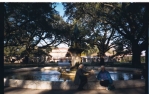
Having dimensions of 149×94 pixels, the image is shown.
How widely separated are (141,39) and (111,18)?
329 centimetres

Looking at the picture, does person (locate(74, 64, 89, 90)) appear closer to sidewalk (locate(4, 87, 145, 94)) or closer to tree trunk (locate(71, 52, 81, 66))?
sidewalk (locate(4, 87, 145, 94))

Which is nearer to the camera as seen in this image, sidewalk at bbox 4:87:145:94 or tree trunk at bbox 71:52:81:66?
sidewalk at bbox 4:87:145:94

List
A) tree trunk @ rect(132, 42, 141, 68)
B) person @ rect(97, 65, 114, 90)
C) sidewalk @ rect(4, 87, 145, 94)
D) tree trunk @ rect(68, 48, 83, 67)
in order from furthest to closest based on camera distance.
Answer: tree trunk @ rect(132, 42, 141, 68) → tree trunk @ rect(68, 48, 83, 67) → person @ rect(97, 65, 114, 90) → sidewalk @ rect(4, 87, 145, 94)

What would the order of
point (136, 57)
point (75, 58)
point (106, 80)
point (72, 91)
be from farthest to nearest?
point (136, 57), point (75, 58), point (106, 80), point (72, 91)

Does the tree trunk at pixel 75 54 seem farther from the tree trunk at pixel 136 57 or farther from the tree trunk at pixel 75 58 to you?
the tree trunk at pixel 136 57

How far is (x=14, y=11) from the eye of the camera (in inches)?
709

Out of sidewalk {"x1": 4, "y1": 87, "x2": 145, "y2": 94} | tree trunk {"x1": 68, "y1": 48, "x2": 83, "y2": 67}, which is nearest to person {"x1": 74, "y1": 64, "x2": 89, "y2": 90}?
sidewalk {"x1": 4, "y1": 87, "x2": 145, "y2": 94}

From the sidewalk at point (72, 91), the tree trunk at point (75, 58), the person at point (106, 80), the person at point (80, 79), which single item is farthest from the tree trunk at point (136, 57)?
the person at point (80, 79)

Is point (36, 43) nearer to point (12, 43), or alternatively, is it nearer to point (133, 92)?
point (12, 43)

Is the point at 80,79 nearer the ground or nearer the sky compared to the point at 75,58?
nearer the ground

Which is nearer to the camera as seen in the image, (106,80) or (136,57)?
(106,80)

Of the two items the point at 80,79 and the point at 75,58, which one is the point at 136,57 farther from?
the point at 80,79

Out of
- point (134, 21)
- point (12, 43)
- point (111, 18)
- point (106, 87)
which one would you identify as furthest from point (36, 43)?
point (106, 87)

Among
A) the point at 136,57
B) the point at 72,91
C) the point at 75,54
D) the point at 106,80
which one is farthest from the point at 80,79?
the point at 136,57
